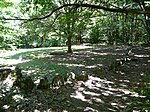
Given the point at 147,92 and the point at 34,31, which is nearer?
the point at 147,92

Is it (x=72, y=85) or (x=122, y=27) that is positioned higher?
(x=122, y=27)

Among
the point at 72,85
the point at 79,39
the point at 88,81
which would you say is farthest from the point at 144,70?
the point at 79,39

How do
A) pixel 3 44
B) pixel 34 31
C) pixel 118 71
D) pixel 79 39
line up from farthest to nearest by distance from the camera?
pixel 79 39 < pixel 34 31 < pixel 118 71 < pixel 3 44

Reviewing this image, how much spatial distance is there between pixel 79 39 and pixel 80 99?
112ft

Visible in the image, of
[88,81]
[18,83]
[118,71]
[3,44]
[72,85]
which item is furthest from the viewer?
[118,71]

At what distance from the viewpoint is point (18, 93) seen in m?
7.93

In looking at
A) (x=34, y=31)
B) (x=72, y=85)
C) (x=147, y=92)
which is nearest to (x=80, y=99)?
(x=72, y=85)

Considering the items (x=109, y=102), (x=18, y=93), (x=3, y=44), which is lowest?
(x=109, y=102)

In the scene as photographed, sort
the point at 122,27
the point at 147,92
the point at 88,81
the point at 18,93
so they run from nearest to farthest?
the point at 18,93 → the point at 147,92 → the point at 88,81 → the point at 122,27

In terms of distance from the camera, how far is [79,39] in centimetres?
4228

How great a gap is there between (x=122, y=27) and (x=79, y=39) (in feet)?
28.9

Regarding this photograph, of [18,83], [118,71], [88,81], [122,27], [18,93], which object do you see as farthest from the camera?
[122,27]

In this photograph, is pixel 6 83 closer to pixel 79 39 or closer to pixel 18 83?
pixel 18 83

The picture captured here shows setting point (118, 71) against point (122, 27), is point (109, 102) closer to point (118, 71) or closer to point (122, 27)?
point (118, 71)
